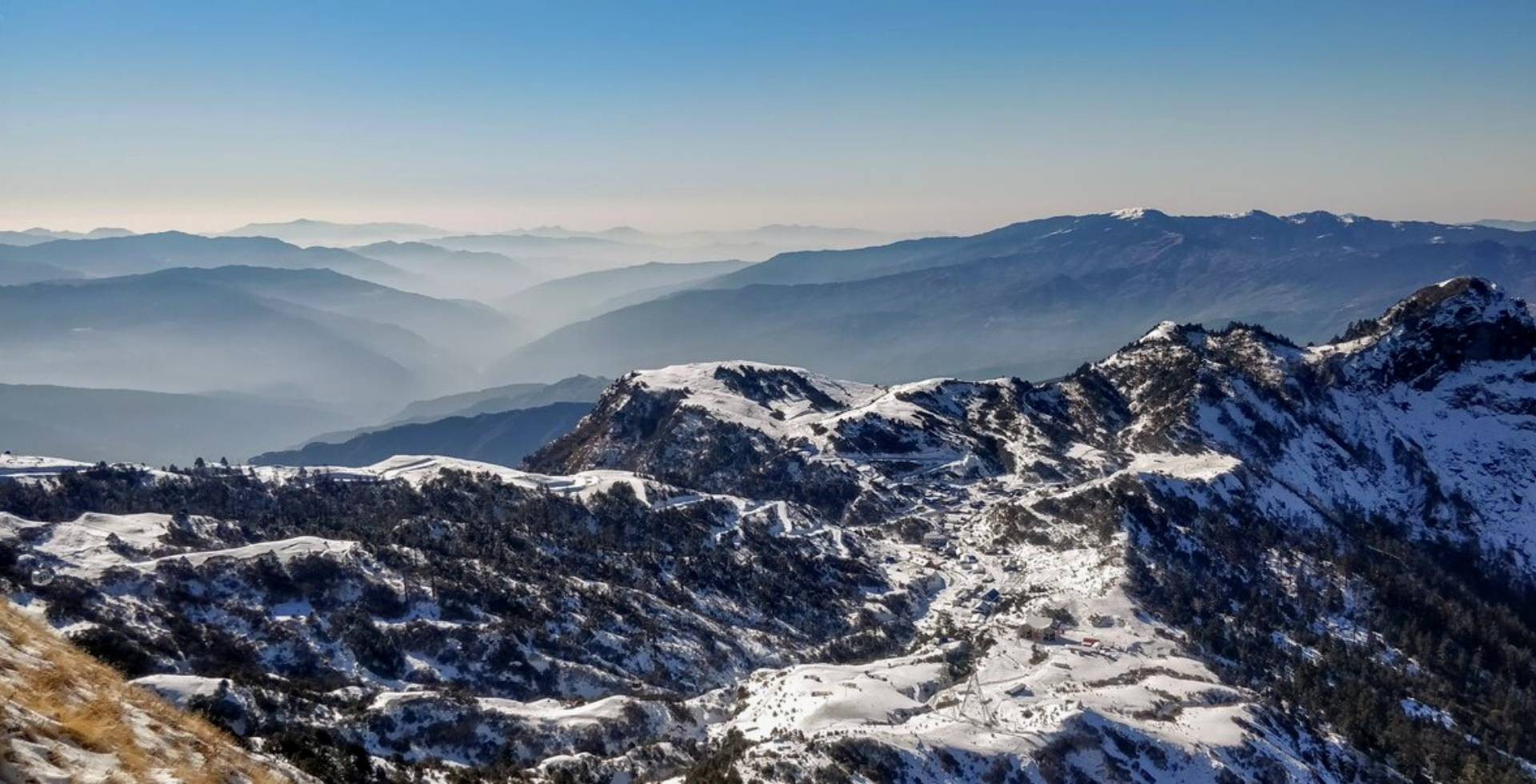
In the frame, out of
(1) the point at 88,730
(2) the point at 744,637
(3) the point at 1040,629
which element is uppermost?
(1) the point at 88,730

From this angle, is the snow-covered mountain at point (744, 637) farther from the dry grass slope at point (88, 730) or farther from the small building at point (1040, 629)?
the dry grass slope at point (88, 730)

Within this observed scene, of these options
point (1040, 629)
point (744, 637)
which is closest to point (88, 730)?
point (744, 637)

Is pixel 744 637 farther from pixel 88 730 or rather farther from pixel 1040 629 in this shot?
pixel 88 730

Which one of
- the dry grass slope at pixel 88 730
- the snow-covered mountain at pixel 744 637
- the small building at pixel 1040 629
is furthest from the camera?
the small building at pixel 1040 629

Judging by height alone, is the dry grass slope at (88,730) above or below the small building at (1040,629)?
above

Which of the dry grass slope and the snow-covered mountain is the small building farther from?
the dry grass slope

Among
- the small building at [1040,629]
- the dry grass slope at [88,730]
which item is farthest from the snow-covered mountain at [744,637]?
the dry grass slope at [88,730]

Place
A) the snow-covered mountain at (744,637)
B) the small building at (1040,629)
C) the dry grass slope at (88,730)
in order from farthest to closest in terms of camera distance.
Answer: the small building at (1040,629) < the snow-covered mountain at (744,637) < the dry grass slope at (88,730)

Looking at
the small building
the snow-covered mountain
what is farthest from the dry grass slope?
the small building
